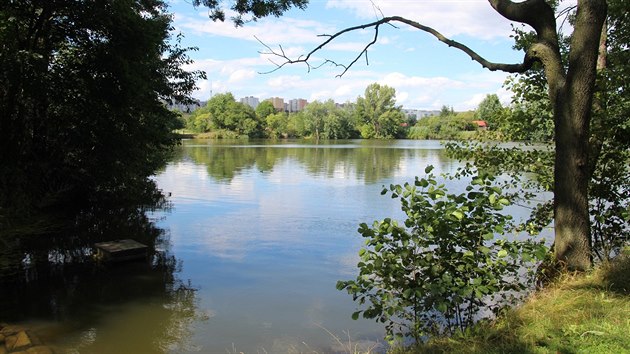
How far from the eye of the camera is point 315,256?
460 inches

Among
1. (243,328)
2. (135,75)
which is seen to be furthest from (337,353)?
(135,75)

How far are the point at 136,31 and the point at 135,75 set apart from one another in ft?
3.42

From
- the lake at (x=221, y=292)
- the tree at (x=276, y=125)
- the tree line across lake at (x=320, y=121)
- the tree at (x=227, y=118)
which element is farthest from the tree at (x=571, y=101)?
the tree at (x=276, y=125)

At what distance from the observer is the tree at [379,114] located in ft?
328

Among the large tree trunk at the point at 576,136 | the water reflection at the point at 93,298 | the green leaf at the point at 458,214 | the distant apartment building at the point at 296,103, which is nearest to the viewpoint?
the green leaf at the point at 458,214

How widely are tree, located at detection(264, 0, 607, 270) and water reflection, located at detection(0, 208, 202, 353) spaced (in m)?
5.34

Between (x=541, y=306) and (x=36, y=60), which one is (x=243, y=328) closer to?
(x=541, y=306)

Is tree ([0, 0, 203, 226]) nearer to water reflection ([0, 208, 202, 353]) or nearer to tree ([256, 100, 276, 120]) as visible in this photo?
water reflection ([0, 208, 202, 353])

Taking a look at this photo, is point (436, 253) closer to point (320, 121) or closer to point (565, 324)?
point (565, 324)

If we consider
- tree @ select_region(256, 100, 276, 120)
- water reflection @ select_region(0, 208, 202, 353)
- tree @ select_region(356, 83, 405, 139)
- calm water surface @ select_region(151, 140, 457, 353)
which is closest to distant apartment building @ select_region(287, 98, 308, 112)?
tree @ select_region(256, 100, 276, 120)

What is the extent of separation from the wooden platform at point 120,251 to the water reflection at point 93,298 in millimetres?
159

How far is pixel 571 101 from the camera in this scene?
4.54 metres

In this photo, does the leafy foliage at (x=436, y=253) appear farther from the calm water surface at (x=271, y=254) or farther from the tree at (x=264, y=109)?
the tree at (x=264, y=109)

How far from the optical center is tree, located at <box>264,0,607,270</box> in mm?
4445
